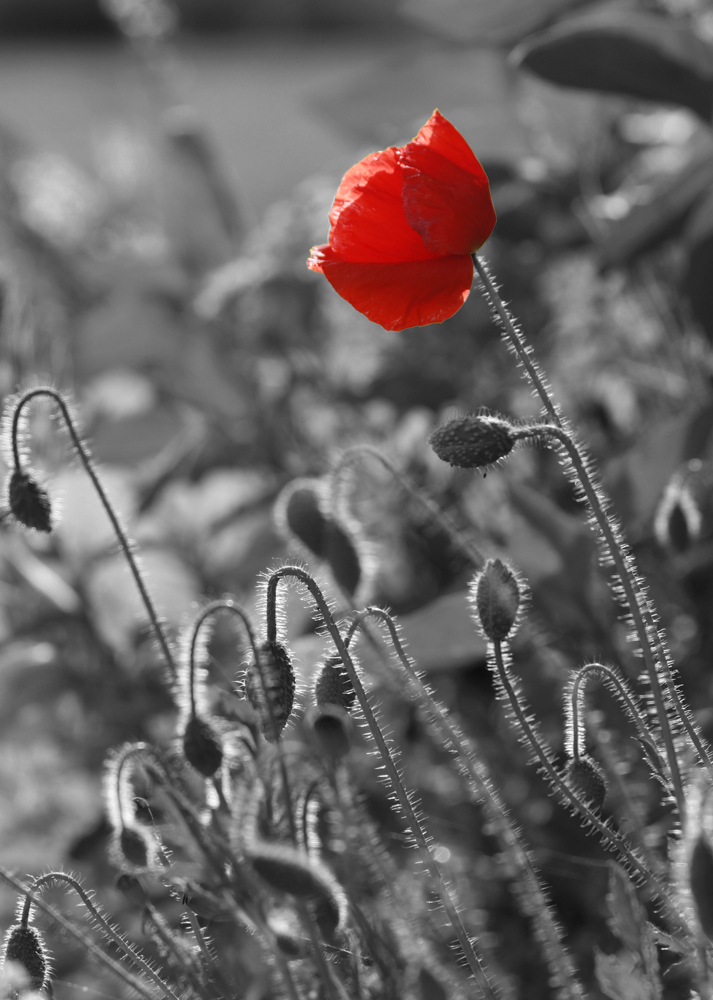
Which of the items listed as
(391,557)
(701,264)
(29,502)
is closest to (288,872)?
(29,502)

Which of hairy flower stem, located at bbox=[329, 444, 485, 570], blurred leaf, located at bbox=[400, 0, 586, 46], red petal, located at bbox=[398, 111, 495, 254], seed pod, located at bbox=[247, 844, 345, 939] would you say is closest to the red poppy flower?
red petal, located at bbox=[398, 111, 495, 254]

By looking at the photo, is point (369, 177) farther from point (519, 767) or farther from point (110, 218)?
point (110, 218)

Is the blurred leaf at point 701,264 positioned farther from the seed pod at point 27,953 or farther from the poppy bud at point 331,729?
the seed pod at point 27,953

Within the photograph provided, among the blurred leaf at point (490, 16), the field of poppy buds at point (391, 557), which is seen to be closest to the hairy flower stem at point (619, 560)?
the field of poppy buds at point (391, 557)

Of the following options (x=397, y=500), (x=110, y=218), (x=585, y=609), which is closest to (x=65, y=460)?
(x=397, y=500)

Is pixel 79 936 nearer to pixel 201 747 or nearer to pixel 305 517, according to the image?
pixel 201 747

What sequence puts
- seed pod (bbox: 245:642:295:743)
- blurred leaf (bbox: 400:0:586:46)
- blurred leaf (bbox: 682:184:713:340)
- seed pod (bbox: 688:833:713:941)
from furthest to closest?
blurred leaf (bbox: 400:0:586:46)
blurred leaf (bbox: 682:184:713:340)
seed pod (bbox: 245:642:295:743)
seed pod (bbox: 688:833:713:941)

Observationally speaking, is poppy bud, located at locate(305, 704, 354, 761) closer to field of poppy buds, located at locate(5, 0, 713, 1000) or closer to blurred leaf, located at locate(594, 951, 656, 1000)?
field of poppy buds, located at locate(5, 0, 713, 1000)
